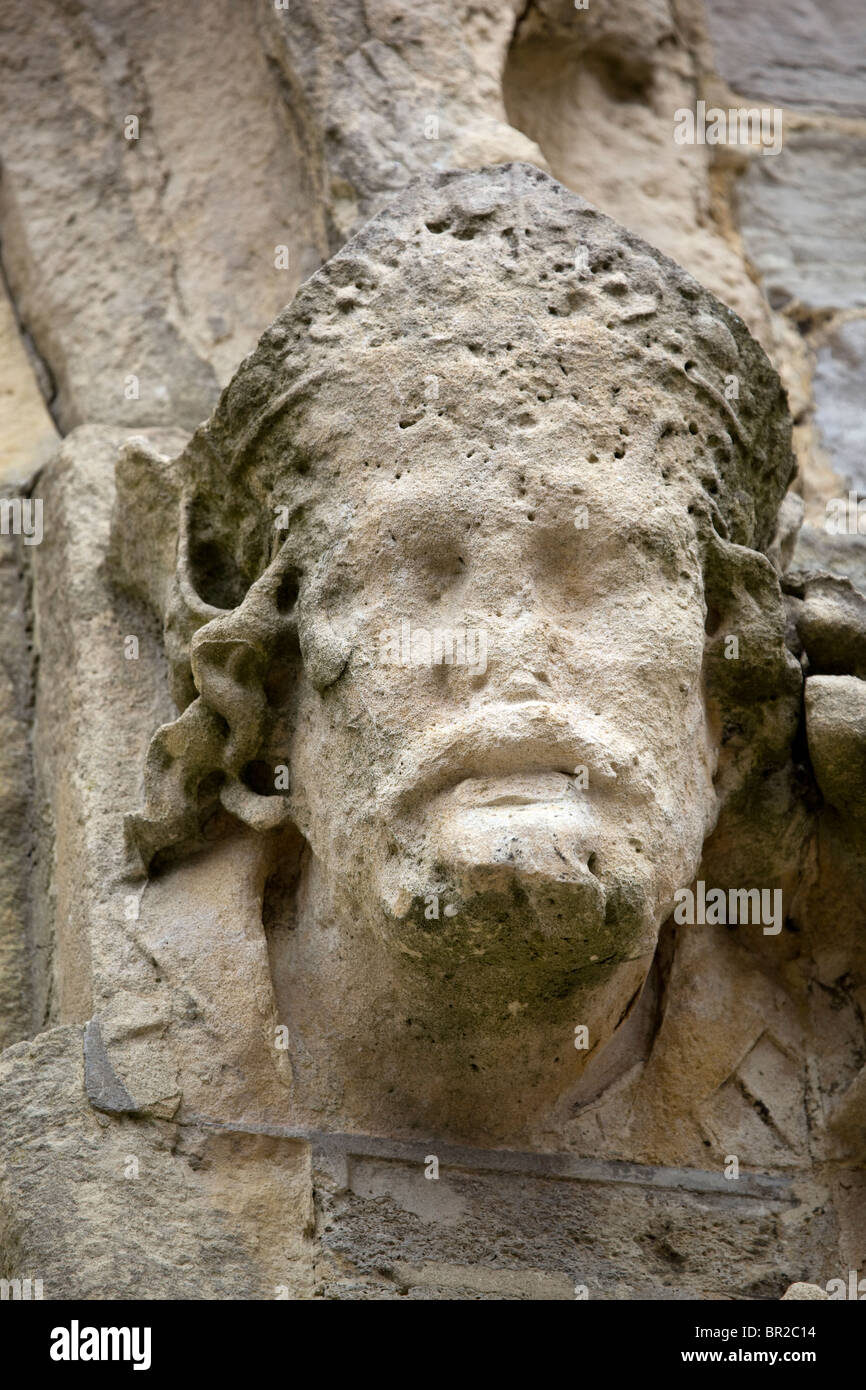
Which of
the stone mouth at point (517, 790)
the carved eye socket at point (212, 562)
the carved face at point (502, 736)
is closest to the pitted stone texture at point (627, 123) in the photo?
the carved eye socket at point (212, 562)

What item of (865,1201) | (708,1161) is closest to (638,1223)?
(708,1161)

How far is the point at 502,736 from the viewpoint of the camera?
2820mm

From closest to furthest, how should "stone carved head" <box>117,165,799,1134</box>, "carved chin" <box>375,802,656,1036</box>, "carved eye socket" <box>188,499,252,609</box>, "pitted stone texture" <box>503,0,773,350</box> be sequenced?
"carved chin" <box>375,802,656,1036</box> < "stone carved head" <box>117,165,799,1134</box> < "carved eye socket" <box>188,499,252,609</box> < "pitted stone texture" <box>503,0,773,350</box>

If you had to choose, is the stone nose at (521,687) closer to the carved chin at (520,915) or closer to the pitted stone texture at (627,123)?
the carved chin at (520,915)

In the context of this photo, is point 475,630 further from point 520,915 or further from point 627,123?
point 627,123

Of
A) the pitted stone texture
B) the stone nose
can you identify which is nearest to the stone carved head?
the stone nose

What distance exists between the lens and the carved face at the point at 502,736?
9.22ft

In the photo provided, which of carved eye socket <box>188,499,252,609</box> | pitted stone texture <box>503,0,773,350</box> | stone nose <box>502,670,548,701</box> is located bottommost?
stone nose <box>502,670,548,701</box>

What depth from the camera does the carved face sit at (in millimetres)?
2811

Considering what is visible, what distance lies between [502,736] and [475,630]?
19 centimetres

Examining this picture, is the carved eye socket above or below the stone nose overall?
above

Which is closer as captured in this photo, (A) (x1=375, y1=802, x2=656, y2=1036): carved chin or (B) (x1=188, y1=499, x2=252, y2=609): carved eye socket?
(A) (x1=375, y1=802, x2=656, y2=1036): carved chin

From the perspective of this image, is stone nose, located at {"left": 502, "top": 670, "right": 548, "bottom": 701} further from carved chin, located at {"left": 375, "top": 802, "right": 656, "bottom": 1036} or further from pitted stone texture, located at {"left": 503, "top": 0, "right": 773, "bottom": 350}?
pitted stone texture, located at {"left": 503, "top": 0, "right": 773, "bottom": 350}

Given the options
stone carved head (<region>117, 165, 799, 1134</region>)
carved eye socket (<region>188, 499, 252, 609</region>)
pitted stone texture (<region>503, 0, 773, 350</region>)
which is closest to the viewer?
stone carved head (<region>117, 165, 799, 1134</region>)
